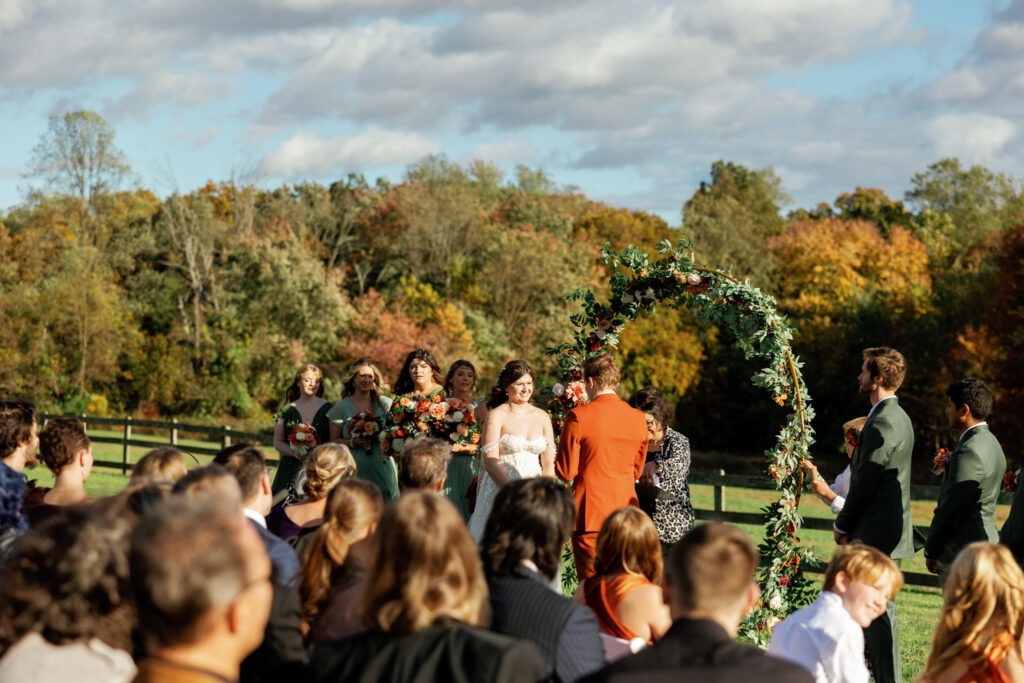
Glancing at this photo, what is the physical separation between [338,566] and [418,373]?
5458 millimetres

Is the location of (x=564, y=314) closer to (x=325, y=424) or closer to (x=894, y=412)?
(x=325, y=424)

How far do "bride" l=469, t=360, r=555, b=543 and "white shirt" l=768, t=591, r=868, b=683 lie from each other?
341 cm

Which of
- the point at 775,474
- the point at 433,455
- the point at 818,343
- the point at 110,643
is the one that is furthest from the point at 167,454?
the point at 818,343

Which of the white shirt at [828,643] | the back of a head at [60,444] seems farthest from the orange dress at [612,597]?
the back of a head at [60,444]

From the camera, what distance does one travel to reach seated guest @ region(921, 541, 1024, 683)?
3.83m

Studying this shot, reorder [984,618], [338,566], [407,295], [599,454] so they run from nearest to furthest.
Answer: [338,566] < [984,618] < [599,454] < [407,295]

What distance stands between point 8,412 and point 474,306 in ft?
111

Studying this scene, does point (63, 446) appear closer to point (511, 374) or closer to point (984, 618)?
point (511, 374)

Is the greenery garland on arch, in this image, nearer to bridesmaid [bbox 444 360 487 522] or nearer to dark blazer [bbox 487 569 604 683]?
bridesmaid [bbox 444 360 487 522]

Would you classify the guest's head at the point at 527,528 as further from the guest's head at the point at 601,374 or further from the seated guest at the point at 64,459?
the guest's head at the point at 601,374

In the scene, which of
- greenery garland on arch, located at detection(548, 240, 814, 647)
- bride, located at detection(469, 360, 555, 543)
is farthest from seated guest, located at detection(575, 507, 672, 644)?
bride, located at detection(469, 360, 555, 543)

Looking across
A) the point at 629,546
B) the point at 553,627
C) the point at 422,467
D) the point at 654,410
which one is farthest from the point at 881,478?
the point at 553,627

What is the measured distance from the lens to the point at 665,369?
39.8 metres

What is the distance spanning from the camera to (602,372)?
702 centimetres
